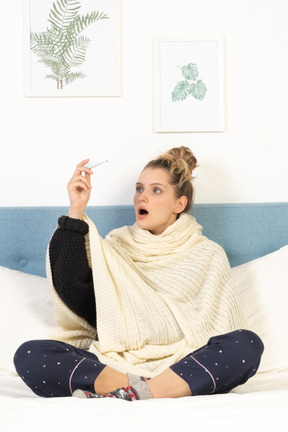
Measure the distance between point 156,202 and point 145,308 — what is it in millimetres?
379

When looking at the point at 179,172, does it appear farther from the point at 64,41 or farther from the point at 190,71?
the point at 64,41

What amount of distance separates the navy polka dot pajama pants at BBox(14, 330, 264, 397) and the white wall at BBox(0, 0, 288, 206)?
0.83m

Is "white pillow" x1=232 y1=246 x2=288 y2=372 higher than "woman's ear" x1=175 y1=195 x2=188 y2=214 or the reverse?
the reverse

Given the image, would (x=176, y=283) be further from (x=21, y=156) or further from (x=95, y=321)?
(x=21, y=156)

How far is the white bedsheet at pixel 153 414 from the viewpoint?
90 centimetres

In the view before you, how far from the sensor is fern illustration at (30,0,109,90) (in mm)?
2035

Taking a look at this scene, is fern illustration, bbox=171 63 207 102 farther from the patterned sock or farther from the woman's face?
the patterned sock

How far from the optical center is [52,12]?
2041mm

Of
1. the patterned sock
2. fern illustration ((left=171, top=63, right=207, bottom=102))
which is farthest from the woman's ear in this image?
the patterned sock

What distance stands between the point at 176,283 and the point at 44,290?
18.6 inches

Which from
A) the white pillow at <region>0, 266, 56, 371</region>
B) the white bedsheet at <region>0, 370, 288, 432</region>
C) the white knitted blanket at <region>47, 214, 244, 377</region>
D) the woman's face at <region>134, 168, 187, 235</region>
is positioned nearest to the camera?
the white bedsheet at <region>0, 370, 288, 432</region>

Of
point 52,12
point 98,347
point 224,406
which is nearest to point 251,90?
point 52,12

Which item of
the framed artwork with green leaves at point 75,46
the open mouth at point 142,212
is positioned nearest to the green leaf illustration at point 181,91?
the framed artwork with green leaves at point 75,46

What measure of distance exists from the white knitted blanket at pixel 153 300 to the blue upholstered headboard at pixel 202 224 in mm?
250
